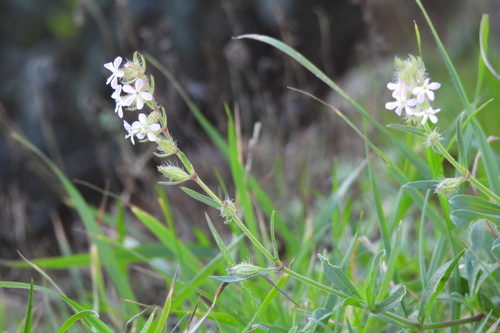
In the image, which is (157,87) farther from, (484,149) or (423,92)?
(423,92)

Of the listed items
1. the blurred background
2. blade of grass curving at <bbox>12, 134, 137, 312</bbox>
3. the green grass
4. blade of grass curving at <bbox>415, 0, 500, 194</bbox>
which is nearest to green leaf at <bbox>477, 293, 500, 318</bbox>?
the green grass

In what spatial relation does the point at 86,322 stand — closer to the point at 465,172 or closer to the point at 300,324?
the point at 300,324

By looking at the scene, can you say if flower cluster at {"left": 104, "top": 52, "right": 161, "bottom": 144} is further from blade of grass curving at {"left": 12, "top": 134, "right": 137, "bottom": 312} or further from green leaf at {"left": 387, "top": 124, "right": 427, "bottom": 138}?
blade of grass curving at {"left": 12, "top": 134, "right": 137, "bottom": 312}

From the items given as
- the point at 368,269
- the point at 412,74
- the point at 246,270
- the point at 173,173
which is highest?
the point at 412,74

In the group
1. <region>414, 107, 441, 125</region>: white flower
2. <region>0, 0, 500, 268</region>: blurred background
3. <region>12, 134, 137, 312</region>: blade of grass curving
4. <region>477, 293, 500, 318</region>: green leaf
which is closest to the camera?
<region>414, 107, 441, 125</region>: white flower

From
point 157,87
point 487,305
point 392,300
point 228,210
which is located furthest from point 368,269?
point 157,87
